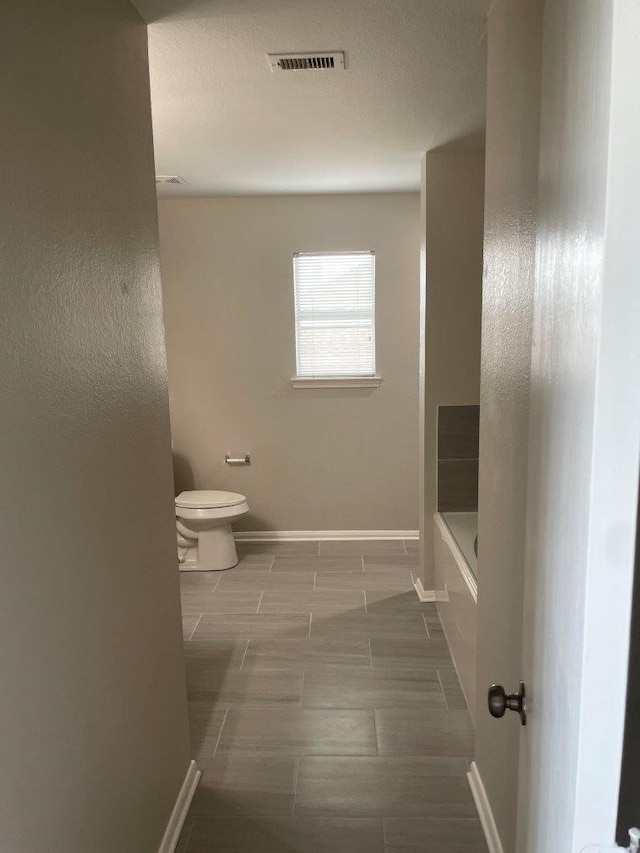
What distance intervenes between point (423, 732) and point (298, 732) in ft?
1.60

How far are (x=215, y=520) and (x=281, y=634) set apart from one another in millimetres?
1088

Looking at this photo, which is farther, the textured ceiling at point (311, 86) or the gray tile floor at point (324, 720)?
the gray tile floor at point (324, 720)

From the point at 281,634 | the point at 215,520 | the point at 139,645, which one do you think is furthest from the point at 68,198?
the point at 215,520

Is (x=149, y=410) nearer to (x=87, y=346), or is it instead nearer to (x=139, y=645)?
(x=87, y=346)

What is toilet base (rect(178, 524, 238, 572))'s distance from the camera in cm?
420

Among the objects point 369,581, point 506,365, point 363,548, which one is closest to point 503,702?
point 506,365

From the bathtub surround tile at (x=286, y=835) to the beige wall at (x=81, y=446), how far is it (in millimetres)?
190

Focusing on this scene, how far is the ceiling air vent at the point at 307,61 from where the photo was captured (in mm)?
2137

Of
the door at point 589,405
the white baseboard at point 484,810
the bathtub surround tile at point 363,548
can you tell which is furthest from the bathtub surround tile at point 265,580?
the door at point 589,405

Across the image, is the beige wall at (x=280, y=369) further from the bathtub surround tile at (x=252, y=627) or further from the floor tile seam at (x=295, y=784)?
the floor tile seam at (x=295, y=784)

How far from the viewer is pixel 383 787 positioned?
7.17ft

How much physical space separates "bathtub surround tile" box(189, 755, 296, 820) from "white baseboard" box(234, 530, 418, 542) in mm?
2402

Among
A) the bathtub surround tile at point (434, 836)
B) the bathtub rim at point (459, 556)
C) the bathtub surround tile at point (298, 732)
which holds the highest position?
the bathtub rim at point (459, 556)

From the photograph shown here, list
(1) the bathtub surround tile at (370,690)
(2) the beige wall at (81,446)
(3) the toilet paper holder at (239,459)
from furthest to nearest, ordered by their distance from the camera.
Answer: (3) the toilet paper holder at (239,459)
(1) the bathtub surround tile at (370,690)
(2) the beige wall at (81,446)
